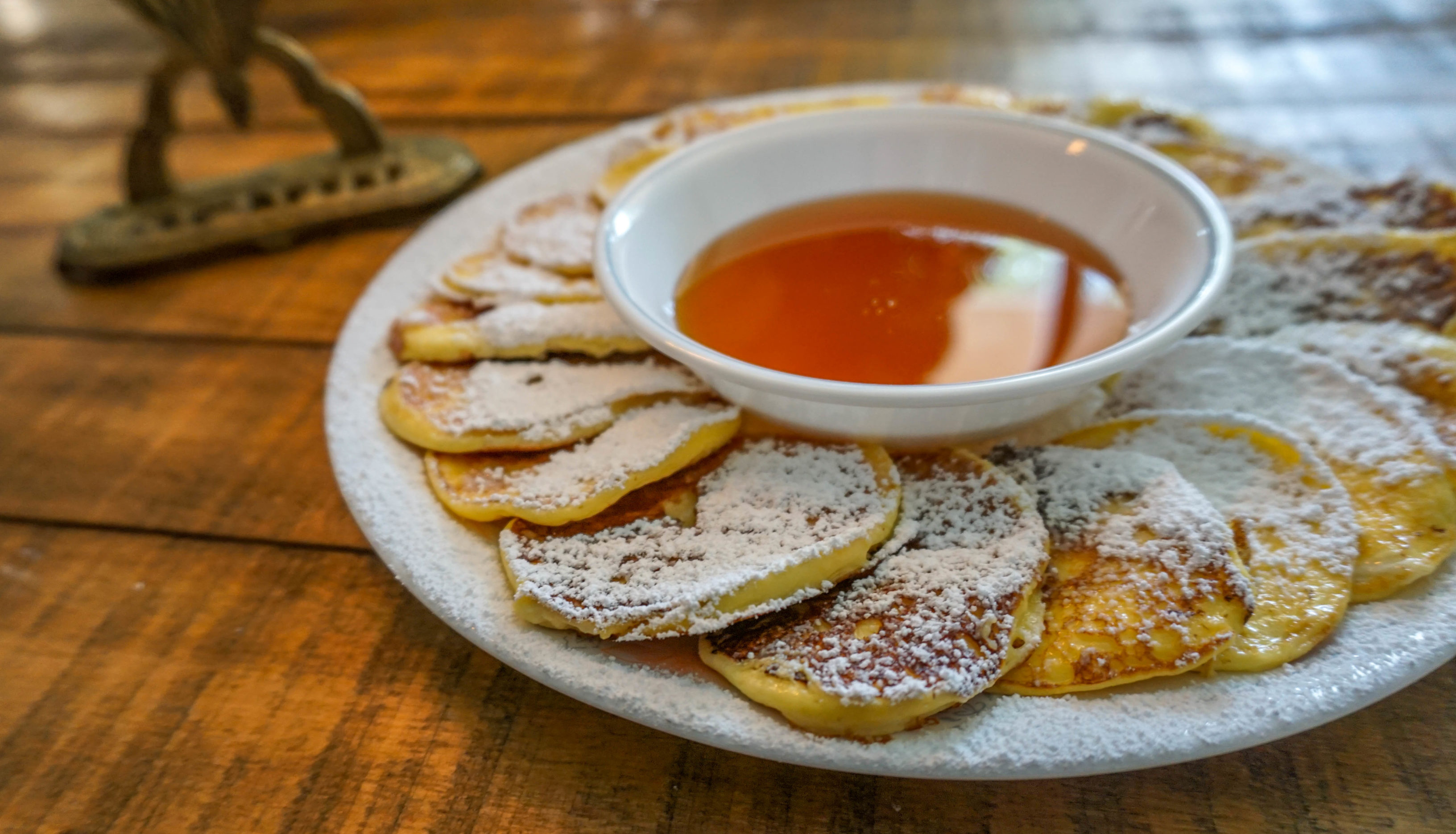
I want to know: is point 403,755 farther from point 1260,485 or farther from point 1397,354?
point 1397,354

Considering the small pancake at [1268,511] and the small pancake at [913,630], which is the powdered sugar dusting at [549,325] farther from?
the small pancake at [1268,511]

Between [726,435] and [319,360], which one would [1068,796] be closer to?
[726,435]

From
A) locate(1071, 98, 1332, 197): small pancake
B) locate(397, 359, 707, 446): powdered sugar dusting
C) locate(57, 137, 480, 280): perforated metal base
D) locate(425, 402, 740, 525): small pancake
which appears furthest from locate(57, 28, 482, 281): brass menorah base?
locate(1071, 98, 1332, 197): small pancake

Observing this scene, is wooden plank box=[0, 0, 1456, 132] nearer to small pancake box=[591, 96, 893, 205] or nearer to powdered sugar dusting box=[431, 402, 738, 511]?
small pancake box=[591, 96, 893, 205]

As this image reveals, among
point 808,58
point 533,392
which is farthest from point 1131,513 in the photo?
point 808,58

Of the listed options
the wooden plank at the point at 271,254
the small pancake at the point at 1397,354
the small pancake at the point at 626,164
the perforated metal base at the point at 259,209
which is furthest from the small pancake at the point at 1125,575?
the perforated metal base at the point at 259,209

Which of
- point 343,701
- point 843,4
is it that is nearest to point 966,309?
point 343,701
